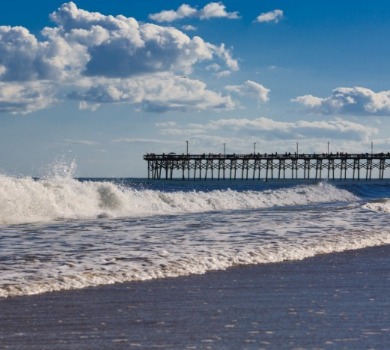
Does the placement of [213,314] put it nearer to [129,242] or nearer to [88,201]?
[129,242]

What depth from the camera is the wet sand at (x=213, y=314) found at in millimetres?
5152

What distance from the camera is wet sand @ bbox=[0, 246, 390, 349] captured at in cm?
515

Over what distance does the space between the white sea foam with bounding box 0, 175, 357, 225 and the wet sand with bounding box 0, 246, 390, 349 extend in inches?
452

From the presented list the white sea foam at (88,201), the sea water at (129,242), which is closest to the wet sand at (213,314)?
the sea water at (129,242)

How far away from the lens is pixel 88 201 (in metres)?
25.0

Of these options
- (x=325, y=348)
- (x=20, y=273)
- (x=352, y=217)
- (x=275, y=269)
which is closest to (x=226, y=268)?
(x=275, y=269)

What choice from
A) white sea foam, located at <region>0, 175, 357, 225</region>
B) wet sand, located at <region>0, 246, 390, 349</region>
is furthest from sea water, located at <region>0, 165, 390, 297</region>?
wet sand, located at <region>0, 246, 390, 349</region>

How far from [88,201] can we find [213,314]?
1921cm

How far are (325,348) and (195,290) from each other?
270cm

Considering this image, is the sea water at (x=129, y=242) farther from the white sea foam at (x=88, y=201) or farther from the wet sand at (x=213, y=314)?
the wet sand at (x=213, y=314)

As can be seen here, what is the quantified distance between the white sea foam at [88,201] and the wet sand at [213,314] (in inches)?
452

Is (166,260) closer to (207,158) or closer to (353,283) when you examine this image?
(353,283)

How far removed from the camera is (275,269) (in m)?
9.26

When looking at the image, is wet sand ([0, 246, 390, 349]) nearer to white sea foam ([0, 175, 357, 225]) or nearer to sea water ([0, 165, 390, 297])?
sea water ([0, 165, 390, 297])
